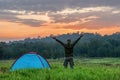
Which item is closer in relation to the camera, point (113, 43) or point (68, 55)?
point (68, 55)

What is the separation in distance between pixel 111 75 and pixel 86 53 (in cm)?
11096

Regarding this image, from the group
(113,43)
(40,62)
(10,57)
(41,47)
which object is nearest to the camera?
(40,62)

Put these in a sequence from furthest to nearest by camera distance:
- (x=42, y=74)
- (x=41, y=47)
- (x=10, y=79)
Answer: (x=41, y=47)
(x=42, y=74)
(x=10, y=79)

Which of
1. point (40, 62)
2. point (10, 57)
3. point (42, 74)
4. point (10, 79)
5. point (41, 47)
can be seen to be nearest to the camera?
point (10, 79)

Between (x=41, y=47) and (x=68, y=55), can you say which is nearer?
(x=68, y=55)

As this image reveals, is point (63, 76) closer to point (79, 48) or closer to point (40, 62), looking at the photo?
point (40, 62)

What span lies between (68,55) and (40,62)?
1.82m

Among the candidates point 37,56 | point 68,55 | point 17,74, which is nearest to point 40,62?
point 37,56

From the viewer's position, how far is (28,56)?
65.2 feet

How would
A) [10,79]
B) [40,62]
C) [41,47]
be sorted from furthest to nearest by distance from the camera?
1. [41,47]
2. [40,62]
3. [10,79]

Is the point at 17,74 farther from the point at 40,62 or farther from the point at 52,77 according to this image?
the point at 40,62

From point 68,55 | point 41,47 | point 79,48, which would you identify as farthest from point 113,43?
point 68,55

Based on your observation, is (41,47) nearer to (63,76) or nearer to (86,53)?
(86,53)

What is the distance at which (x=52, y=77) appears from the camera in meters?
13.2
